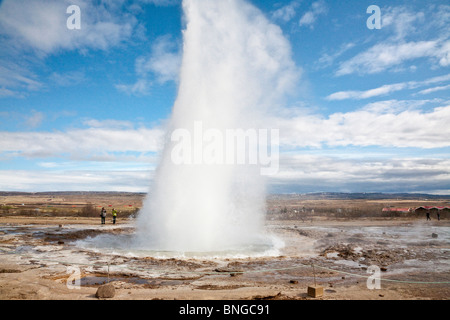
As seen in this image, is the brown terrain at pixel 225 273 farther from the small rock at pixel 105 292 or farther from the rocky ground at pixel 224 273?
the small rock at pixel 105 292

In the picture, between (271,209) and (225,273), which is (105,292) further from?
(271,209)

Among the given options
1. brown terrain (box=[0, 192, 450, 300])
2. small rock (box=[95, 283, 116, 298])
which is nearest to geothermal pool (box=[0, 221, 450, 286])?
brown terrain (box=[0, 192, 450, 300])

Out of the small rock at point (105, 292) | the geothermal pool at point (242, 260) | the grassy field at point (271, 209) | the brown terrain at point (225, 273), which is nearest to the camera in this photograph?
the small rock at point (105, 292)

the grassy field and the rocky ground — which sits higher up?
the rocky ground

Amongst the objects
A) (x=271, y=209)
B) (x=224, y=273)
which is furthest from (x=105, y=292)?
(x=271, y=209)

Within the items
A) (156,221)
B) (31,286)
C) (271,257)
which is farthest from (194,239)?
(31,286)

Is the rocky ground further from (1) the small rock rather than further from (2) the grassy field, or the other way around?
(2) the grassy field

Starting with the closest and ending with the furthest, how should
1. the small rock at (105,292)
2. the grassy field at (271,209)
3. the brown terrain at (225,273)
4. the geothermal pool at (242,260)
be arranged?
the small rock at (105,292)
the brown terrain at (225,273)
the geothermal pool at (242,260)
the grassy field at (271,209)

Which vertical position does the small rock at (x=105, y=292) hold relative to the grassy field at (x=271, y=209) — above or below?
above

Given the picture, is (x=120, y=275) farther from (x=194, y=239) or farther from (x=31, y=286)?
(x=194, y=239)

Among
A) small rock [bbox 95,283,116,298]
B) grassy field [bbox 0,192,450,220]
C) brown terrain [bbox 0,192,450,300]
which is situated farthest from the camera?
grassy field [bbox 0,192,450,220]

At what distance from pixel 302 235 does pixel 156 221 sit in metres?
10.9

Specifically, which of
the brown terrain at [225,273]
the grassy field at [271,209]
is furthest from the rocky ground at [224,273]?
the grassy field at [271,209]

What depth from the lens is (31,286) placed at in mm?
7543
